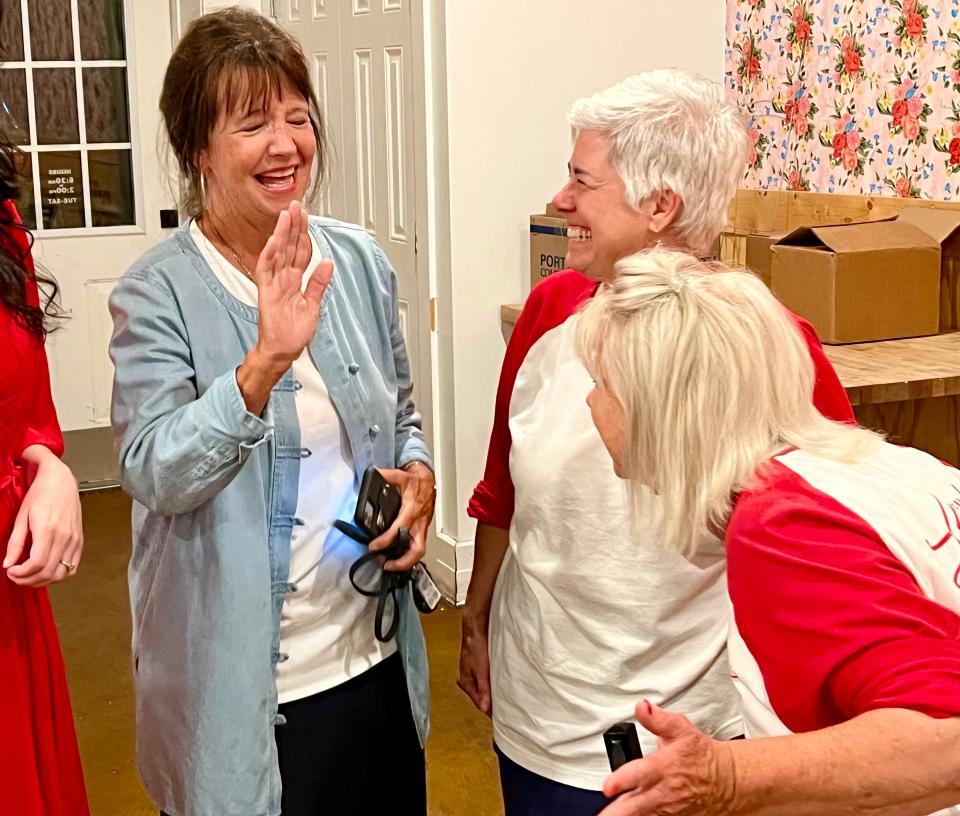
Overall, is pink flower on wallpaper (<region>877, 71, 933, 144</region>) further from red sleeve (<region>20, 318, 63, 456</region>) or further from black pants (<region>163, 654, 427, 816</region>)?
red sleeve (<region>20, 318, 63, 456</region>)

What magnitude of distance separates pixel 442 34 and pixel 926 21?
1431 millimetres

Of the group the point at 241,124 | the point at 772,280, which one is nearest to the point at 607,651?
the point at 241,124

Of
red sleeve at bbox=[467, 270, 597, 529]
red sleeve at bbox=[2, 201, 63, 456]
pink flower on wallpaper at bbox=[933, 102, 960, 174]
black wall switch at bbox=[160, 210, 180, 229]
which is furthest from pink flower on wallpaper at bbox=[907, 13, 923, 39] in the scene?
black wall switch at bbox=[160, 210, 180, 229]

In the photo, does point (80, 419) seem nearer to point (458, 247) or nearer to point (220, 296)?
point (458, 247)

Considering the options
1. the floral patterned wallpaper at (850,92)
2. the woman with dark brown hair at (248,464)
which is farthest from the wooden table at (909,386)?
the woman with dark brown hair at (248,464)

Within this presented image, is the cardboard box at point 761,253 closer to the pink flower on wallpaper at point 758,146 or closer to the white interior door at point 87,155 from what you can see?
the pink flower on wallpaper at point 758,146

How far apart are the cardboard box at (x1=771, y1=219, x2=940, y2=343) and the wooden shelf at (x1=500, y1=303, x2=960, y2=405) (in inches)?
1.9

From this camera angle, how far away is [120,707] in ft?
11.5

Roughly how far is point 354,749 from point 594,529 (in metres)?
0.46

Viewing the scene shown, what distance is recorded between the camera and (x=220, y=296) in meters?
1.60

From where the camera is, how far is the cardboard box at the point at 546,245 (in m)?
3.79

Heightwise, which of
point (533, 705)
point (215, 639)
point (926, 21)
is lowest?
point (533, 705)

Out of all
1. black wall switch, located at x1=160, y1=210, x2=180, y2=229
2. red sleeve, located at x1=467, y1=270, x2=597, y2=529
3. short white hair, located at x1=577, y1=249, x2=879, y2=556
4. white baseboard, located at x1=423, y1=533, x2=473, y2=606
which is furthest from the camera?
black wall switch, located at x1=160, y1=210, x2=180, y2=229

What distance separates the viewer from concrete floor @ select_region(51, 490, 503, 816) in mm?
3033
